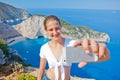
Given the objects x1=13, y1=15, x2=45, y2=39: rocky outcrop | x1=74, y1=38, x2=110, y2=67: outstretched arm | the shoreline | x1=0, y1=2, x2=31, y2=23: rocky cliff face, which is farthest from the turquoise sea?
x1=74, y1=38, x2=110, y2=67: outstretched arm

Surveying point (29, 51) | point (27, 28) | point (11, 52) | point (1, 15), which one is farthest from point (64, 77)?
point (1, 15)

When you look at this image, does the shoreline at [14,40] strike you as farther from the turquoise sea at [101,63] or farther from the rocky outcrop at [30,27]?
the rocky outcrop at [30,27]

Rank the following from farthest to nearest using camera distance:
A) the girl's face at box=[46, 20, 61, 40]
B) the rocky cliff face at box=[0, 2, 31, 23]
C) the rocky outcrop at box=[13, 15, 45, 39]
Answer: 1. the rocky cliff face at box=[0, 2, 31, 23]
2. the rocky outcrop at box=[13, 15, 45, 39]
3. the girl's face at box=[46, 20, 61, 40]

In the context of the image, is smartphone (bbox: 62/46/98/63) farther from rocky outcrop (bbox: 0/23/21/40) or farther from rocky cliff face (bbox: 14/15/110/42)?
rocky cliff face (bbox: 14/15/110/42)

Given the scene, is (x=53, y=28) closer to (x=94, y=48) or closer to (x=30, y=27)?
(x=94, y=48)

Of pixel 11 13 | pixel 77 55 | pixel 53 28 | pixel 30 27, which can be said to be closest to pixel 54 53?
pixel 53 28

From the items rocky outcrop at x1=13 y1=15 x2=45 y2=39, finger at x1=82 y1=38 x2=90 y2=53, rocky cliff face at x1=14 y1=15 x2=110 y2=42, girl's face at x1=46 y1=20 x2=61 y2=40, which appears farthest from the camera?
rocky outcrop at x1=13 y1=15 x2=45 y2=39

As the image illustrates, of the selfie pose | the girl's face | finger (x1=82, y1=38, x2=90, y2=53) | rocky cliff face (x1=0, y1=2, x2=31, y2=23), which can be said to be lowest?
rocky cliff face (x1=0, y1=2, x2=31, y2=23)
